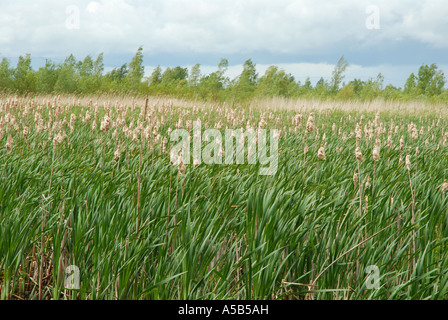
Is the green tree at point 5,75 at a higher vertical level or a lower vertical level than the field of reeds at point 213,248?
higher

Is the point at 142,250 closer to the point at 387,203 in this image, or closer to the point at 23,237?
the point at 23,237

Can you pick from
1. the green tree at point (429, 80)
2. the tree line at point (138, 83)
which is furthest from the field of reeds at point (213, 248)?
the green tree at point (429, 80)

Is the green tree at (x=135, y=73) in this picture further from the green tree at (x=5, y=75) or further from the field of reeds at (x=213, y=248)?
the field of reeds at (x=213, y=248)

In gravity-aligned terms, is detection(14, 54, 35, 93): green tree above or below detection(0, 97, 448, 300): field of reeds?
above

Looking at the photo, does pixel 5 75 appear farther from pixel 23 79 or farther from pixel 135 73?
pixel 135 73

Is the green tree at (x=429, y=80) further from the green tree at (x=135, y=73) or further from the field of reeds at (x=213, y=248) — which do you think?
the field of reeds at (x=213, y=248)

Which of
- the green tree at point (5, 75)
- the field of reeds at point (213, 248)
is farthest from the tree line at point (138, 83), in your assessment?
the field of reeds at point (213, 248)

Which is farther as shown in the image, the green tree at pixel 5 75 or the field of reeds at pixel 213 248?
the green tree at pixel 5 75

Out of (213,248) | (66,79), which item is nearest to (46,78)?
(66,79)

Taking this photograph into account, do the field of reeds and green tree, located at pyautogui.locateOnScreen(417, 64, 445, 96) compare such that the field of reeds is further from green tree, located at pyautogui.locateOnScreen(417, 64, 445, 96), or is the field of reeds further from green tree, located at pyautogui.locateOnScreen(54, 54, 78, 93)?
green tree, located at pyautogui.locateOnScreen(417, 64, 445, 96)

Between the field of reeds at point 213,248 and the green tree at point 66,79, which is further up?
the green tree at point 66,79

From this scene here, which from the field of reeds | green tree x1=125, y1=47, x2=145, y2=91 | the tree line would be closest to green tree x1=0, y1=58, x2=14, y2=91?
the tree line
